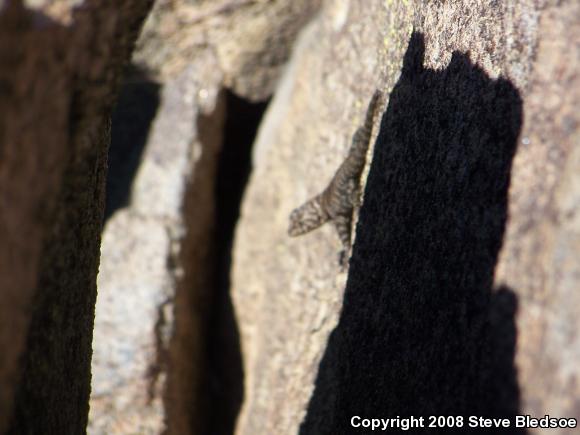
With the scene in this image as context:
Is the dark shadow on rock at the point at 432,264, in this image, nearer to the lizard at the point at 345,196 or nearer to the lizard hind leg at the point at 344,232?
the lizard at the point at 345,196

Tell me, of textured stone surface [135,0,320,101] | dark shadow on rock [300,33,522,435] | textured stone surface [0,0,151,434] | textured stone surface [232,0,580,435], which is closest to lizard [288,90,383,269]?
textured stone surface [232,0,580,435]

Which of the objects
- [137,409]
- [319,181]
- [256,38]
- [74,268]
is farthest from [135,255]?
[74,268]

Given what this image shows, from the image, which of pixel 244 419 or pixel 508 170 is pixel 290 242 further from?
pixel 508 170

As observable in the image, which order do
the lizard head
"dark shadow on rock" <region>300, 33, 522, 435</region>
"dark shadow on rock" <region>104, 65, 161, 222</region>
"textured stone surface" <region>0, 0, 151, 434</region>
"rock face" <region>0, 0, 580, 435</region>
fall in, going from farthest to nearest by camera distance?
"dark shadow on rock" <region>104, 65, 161, 222</region> → the lizard head → "dark shadow on rock" <region>300, 33, 522, 435</region> → "rock face" <region>0, 0, 580, 435</region> → "textured stone surface" <region>0, 0, 151, 434</region>

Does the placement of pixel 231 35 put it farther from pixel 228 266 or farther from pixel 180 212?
pixel 228 266

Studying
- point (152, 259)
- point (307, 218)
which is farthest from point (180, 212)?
point (307, 218)

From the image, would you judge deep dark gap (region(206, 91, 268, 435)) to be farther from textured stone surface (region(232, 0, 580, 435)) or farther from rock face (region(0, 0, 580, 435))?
textured stone surface (region(232, 0, 580, 435))

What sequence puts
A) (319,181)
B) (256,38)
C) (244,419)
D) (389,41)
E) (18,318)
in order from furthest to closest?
1. (256,38)
2. (244,419)
3. (319,181)
4. (389,41)
5. (18,318)
